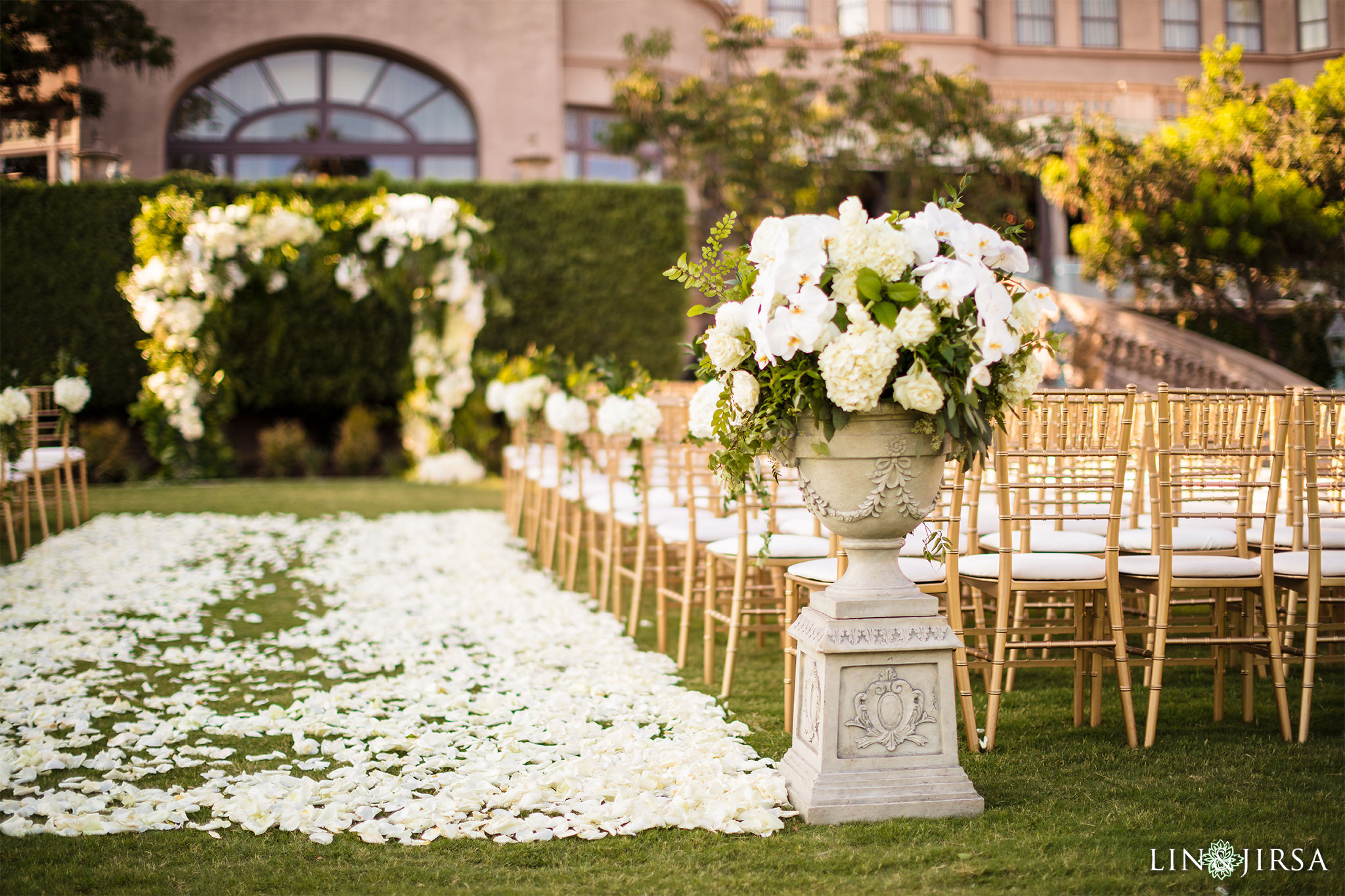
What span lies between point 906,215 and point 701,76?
16278mm

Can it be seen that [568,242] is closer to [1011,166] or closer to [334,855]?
[1011,166]

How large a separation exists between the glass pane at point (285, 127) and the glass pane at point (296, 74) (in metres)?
0.24

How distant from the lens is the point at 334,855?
2.84m

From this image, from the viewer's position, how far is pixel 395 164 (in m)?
17.5

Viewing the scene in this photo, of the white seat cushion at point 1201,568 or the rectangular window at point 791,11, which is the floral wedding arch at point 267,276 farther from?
the rectangular window at point 791,11

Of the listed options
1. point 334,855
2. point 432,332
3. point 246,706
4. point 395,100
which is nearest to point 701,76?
point 395,100

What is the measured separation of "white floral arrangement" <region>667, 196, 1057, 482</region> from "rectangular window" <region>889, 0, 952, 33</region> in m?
20.2

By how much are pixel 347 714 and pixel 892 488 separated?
8.11 ft

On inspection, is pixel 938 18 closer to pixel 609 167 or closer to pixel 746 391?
pixel 609 167

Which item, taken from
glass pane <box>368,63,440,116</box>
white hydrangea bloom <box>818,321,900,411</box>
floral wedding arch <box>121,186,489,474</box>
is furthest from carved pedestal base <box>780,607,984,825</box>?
glass pane <box>368,63,440,116</box>

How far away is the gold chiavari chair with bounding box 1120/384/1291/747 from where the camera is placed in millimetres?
3715

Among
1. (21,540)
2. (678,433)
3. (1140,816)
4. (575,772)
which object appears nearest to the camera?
(1140,816)

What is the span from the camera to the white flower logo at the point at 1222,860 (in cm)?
268

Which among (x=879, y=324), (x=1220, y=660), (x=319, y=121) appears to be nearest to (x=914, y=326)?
(x=879, y=324)
